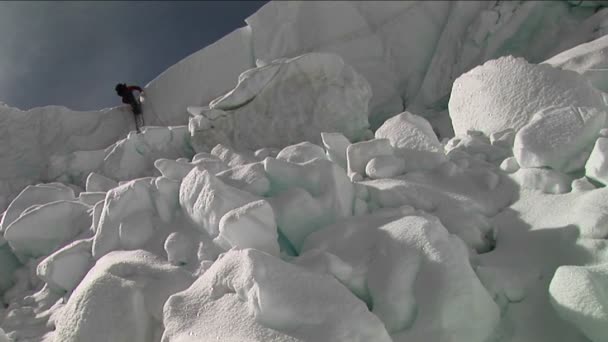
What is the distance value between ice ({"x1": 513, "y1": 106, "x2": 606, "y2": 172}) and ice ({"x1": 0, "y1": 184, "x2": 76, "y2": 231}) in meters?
1.98

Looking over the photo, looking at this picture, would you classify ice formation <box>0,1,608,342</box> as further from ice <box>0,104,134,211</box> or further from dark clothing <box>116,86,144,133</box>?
dark clothing <box>116,86,144,133</box>

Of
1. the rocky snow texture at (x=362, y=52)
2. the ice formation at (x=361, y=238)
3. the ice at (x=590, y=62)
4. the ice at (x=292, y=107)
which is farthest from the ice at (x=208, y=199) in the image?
the rocky snow texture at (x=362, y=52)

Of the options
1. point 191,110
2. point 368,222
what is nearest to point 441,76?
point 191,110

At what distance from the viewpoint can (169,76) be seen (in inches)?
214

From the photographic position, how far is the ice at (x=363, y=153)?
7.29ft

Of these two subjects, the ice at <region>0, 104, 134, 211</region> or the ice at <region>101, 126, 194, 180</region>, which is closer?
the ice at <region>101, 126, 194, 180</region>

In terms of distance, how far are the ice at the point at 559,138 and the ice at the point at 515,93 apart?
27 centimetres

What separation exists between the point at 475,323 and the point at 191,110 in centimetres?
317

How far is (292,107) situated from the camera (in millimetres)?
3943

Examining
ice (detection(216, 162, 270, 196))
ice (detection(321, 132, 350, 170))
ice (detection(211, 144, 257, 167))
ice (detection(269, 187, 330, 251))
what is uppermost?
ice (detection(216, 162, 270, 196))

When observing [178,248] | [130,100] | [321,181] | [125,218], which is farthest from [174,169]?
[130,100]

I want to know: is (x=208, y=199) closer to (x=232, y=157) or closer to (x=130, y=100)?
(x=232, y=157)

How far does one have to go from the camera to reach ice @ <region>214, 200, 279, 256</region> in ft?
4.93

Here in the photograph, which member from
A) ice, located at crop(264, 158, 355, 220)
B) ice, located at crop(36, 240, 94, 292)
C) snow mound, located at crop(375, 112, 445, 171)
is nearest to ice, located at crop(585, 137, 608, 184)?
snow mound, located at crop(375, 112, 445, 171)
